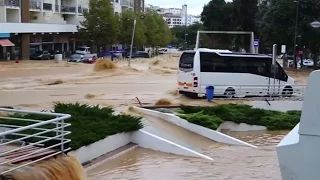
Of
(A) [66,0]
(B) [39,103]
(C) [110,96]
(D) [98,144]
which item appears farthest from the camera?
(A) [66,0]

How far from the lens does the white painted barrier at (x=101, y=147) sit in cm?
1429

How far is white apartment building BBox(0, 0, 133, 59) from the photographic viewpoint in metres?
58.5

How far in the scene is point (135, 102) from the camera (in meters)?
28.3

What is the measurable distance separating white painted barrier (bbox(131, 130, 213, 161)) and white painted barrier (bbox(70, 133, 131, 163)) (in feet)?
1.02

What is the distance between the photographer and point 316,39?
54.1 meters

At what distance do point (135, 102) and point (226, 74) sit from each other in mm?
4825

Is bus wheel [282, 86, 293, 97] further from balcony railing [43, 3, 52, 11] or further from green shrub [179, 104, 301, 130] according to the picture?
balcony railing [43, 3, 52, 11]

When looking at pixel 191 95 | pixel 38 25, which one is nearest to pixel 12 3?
pixel 38 25

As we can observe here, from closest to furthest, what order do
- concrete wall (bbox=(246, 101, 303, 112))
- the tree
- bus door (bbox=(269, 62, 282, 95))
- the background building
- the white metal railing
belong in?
concrete wall (bbox=(246, 101, 303, 112)) → the white metal railing → bus door (bbox=(269, 62, 282, 95)) → the background building → the tree

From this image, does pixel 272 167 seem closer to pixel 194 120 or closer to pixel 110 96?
pixel 194 120

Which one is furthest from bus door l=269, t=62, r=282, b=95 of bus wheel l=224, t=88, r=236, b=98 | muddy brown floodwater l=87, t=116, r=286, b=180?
muddy brown floodwater l=87, t=116, r=286, b=180

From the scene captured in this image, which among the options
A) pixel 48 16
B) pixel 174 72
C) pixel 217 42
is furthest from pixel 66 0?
pixel 174 72

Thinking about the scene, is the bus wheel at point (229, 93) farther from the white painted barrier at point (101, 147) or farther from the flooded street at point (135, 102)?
the white painted barrier at point (101, 147)

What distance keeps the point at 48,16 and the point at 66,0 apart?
7.88m
